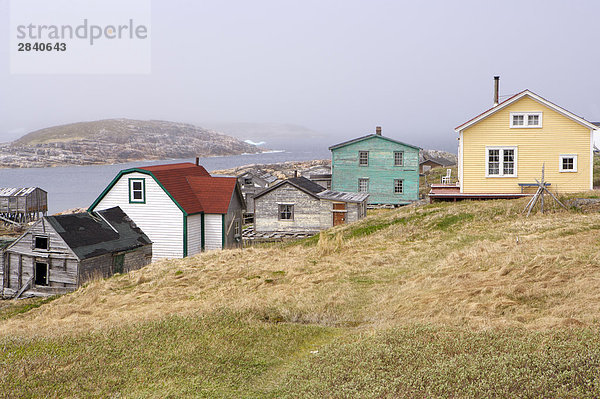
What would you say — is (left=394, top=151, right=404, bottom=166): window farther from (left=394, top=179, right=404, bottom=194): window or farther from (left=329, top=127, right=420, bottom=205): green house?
(left=394, top=179, right=404, bottom=194): window

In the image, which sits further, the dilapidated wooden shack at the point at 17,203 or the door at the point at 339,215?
the dilapidated wooden shack at the point at 17,203

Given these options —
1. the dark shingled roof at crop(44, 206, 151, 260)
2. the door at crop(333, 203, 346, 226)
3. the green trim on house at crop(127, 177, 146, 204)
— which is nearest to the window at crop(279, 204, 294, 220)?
the door at crop(333, 203, 346, 226)

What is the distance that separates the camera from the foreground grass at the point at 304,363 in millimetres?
7961

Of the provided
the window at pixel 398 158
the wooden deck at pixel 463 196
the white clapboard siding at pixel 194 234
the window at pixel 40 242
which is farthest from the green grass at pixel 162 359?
the window at pixel 398 158

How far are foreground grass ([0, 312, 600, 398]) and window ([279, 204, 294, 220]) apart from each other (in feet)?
98.6

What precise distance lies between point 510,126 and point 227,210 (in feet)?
62.3

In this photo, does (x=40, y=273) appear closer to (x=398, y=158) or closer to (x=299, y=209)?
(x=299, y=209)

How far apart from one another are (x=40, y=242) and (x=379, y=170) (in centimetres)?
Result: 3382

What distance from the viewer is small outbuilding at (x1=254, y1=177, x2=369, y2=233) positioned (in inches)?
1640

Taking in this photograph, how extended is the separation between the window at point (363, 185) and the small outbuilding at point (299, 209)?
1120cm

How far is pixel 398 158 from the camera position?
53500 mm

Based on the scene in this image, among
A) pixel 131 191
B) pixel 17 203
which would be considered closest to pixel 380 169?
pixel 131 191

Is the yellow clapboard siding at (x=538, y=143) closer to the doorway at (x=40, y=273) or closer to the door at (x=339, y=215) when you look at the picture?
Answer: the door at (x=339, y=215)

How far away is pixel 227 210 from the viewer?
33969 millimetres
